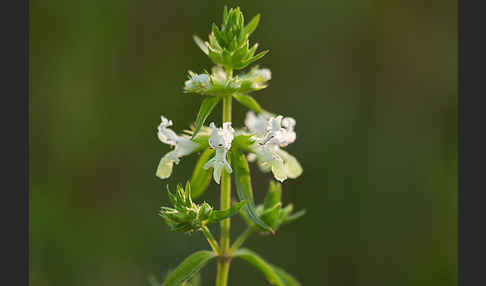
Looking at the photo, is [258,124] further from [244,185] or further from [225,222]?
[225,222]

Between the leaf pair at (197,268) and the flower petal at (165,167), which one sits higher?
the flower petal at (165,167)

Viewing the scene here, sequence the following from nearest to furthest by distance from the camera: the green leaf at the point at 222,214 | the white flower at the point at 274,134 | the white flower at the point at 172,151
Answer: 1. the green leaf at the point at 222,214
2. the white flower at the point at 274,134
3. the white flower at the point at 172,151

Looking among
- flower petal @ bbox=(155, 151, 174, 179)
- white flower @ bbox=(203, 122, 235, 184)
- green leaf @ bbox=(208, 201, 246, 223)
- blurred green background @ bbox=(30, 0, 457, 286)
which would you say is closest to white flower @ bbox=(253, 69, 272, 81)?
white flower @ bbox=(203, 122, 235, 184)

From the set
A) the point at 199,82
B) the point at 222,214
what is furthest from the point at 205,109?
the point at 222,214

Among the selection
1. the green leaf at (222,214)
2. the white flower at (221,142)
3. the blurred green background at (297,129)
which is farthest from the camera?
the blurred green background at (297,129)

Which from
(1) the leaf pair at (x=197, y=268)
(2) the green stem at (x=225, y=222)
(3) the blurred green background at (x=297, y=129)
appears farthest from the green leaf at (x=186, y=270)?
(3) the blurred green background at (x=297, y=129)

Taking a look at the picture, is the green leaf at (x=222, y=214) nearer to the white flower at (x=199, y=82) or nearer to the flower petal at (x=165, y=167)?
the flower petal at (x=165, y=167)
